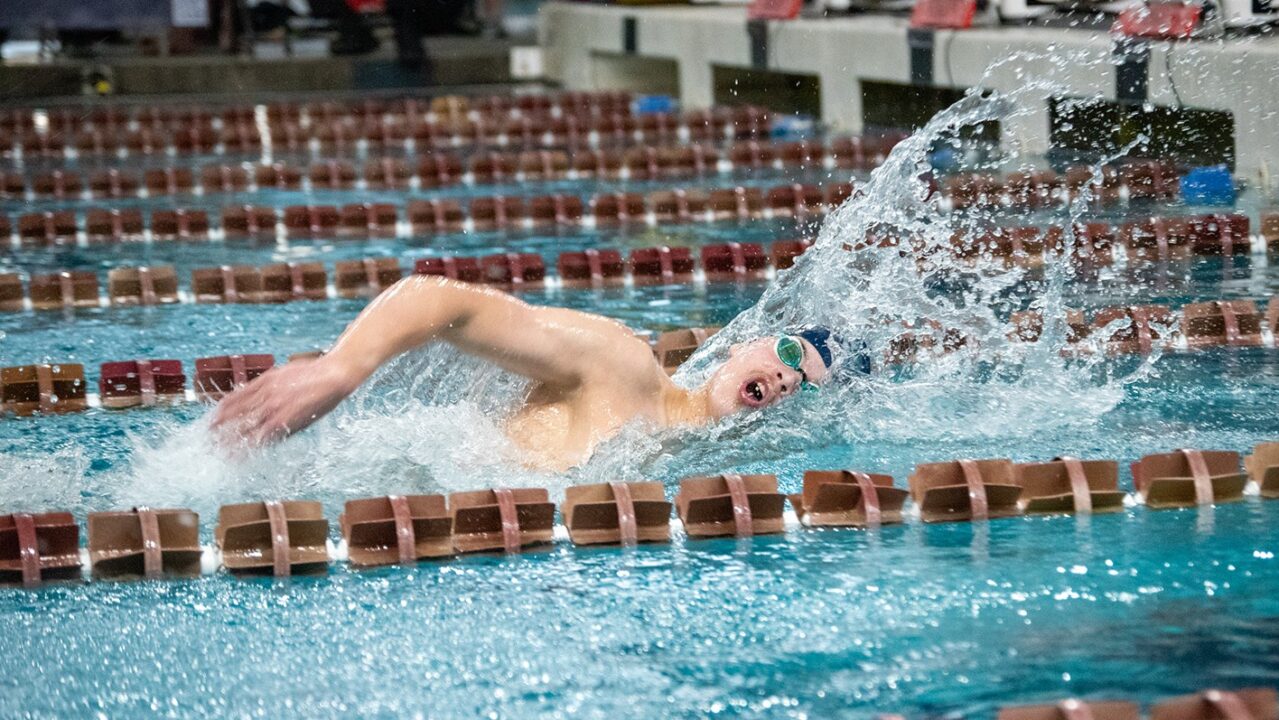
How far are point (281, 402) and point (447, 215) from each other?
4358mm

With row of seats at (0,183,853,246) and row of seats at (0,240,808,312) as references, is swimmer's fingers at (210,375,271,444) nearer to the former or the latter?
row of seats at (0,240,808,312)

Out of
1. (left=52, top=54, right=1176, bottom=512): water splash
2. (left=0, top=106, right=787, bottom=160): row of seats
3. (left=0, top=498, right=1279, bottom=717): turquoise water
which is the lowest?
(left=0, top=498, right=1279, bottom=717): turquoise water

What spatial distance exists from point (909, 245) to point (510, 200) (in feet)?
7.64

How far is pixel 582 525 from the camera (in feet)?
10.5

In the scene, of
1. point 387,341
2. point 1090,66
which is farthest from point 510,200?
point 387,341

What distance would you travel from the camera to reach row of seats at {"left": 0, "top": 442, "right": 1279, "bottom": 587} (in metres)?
3.02

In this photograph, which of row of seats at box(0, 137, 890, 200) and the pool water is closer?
the pool water

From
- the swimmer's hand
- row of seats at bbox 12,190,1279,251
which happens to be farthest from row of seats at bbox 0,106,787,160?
the swimmer's hand

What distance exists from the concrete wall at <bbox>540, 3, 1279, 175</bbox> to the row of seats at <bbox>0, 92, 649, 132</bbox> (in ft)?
2.21

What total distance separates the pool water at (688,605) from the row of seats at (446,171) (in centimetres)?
463

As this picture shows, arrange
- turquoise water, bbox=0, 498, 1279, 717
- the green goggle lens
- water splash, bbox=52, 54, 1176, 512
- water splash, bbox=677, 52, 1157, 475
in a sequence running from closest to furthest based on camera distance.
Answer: turquoise water, bbox=0, 498, 1279, 717
water splash, bbox=52, 54, 1176, 512
the green goggle lens
water splash, bbox=677, 52, 1157, 475

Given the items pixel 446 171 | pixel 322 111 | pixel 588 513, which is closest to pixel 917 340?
pixel 588 513

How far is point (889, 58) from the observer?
980 cm

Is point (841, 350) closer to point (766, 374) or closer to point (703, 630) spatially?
point (766, 374)
